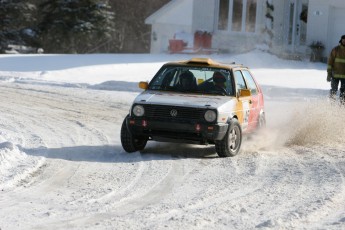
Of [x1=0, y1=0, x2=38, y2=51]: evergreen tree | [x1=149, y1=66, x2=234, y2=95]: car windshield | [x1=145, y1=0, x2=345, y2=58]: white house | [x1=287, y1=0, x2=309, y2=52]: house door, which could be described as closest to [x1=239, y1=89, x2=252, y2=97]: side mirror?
[x1=149, y1=66, x2=234, y2=95]: car windshield

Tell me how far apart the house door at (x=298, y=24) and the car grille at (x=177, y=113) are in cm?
2296

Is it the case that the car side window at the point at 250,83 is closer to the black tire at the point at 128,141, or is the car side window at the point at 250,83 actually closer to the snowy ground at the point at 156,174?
the snowy ground at the point at 156,174

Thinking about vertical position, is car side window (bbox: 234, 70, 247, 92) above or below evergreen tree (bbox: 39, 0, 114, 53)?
below

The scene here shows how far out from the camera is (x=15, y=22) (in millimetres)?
45781

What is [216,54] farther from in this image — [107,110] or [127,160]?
[127,160]

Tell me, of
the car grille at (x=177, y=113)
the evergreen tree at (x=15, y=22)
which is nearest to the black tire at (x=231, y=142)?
the car grille at (x=177, y=113)

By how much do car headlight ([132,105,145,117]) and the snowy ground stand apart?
0.58 meters

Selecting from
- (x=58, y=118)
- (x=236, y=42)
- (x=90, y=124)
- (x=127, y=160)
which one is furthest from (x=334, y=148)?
(x=236, y=42)

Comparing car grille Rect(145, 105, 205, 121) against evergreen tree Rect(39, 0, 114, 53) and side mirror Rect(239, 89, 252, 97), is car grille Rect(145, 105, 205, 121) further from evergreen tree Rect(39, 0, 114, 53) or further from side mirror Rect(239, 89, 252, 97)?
evergreen tree Rect(39, 0, 114, 53)

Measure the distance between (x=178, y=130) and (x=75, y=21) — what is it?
33.2 meters

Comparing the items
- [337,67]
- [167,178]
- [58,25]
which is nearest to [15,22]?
[58,25]

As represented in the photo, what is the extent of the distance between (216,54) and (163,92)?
20822 millimetres

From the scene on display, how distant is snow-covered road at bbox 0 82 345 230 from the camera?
23.2 ft

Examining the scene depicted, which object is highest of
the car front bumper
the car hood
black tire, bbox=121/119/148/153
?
the car hood
